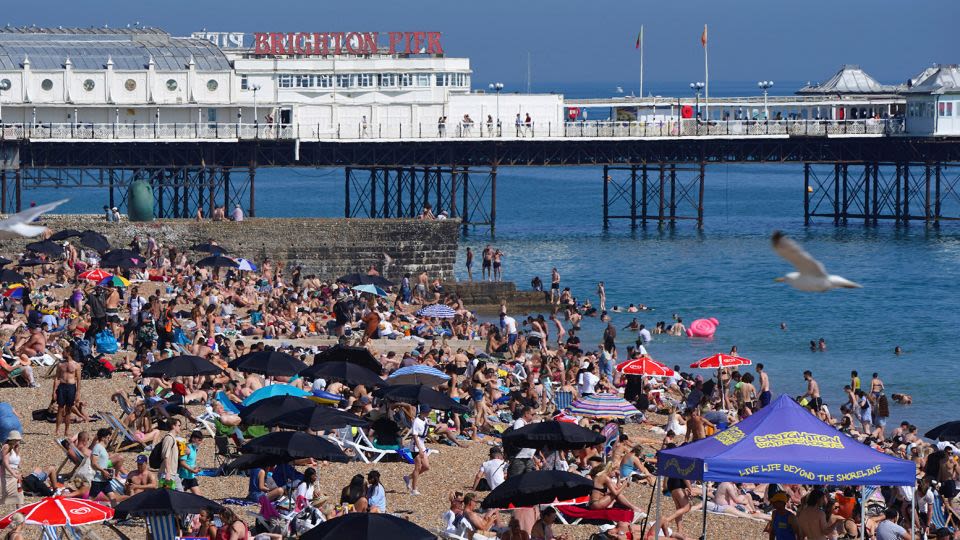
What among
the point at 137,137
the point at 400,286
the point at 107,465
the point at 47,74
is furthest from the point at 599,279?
the point at 107,465

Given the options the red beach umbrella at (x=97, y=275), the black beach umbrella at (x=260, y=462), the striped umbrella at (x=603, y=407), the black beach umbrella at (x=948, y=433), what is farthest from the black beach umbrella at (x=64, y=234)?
the black beach umbrella at (x=948, y=433)

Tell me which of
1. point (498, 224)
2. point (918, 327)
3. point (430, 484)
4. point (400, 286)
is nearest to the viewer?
point (430, 484)

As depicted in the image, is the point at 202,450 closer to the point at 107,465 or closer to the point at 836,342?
the point at 107,465

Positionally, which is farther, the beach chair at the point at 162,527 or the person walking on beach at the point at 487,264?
the person walking on beach at the point at 487,264

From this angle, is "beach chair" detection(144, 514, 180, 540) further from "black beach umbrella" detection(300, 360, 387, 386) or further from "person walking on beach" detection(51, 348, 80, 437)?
"black beach umbrella" detection(300, 360, 387, 386)

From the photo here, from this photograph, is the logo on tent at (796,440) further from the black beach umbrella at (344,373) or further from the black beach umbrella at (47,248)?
the black beach umbrella at (47,248)

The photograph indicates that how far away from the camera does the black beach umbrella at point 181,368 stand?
70.5ft

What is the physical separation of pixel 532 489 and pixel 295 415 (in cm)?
391

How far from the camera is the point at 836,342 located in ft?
141

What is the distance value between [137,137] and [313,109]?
9044mm

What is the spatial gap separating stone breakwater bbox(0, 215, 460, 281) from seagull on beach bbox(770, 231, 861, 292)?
118 ft

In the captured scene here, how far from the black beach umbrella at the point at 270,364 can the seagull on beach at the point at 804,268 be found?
43.3 ft

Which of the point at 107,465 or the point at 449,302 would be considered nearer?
the point at 107,465

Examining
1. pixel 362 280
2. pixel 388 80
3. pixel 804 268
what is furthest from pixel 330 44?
pixel 804 268
